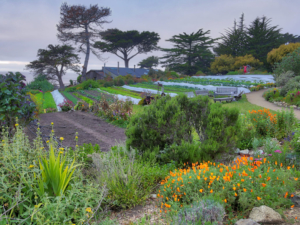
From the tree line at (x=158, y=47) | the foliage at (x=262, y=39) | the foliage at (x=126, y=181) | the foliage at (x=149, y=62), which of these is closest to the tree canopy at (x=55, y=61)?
the tree line at (x=158, y=47)

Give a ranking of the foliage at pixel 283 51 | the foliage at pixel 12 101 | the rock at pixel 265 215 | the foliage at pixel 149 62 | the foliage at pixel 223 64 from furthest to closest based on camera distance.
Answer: the foliage at pixel 149 62
the foliage at pixel 223 64
the foliage at pixel 283 51
the foliage at pixel 12 101
the rock at pixel 265 215

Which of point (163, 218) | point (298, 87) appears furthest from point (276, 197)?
point (298, 87)

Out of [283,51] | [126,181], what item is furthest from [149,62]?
[126,181]

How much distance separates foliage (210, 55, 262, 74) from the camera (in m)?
35.2

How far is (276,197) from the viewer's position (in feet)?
9.16

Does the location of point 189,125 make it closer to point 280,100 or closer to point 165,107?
point 165,107

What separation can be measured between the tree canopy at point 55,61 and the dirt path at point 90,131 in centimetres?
3112

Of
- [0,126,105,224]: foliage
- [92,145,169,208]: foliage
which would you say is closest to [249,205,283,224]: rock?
[92,145,169,208]: foliage

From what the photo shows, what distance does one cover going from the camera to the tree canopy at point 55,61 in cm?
3762

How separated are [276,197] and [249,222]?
2.20 feet

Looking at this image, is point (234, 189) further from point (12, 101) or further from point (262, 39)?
point (262, 39)

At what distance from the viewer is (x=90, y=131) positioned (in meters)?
7.69

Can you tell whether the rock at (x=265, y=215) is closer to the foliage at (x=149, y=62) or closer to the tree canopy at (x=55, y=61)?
the tree canopy at (x=55, y=61)

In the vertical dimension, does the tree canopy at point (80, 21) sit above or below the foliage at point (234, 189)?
above
